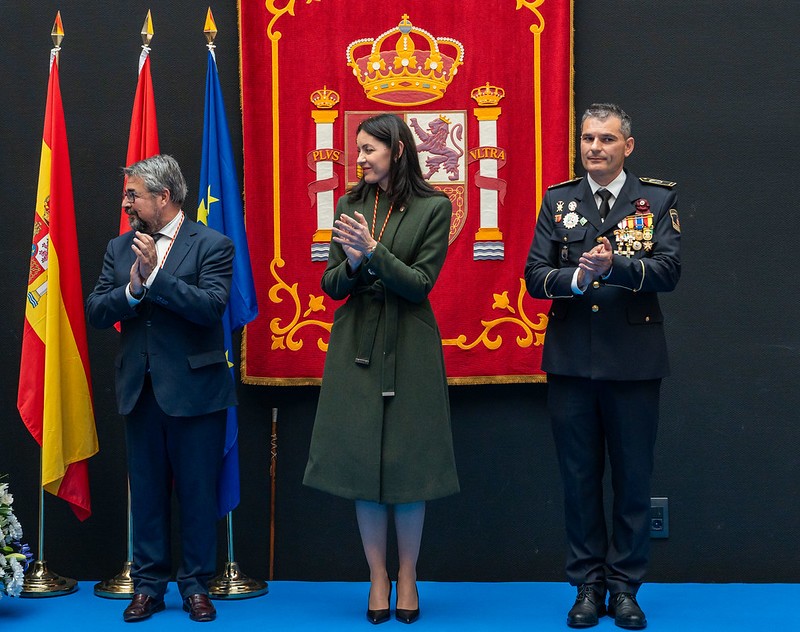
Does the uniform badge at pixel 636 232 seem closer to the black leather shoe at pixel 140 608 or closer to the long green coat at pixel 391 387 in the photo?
the long green coat at pixel 391 387

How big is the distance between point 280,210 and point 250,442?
0.99 m

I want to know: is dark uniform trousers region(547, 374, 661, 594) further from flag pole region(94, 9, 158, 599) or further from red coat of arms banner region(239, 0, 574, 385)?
flag pole region(94, 9, 158, 599)

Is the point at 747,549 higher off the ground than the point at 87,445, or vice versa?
the point at 87,445

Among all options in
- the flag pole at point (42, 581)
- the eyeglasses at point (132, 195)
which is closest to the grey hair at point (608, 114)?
the eyeglasses at point (132, 195)

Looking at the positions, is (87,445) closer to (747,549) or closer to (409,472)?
(409,472)

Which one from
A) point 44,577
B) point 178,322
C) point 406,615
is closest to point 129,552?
point 44,577

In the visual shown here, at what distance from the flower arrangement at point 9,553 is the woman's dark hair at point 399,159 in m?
1.82

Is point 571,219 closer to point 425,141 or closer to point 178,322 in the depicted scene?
point 425,141

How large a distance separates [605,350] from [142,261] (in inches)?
61.1

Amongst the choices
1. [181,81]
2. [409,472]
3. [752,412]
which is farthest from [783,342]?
[181,81]

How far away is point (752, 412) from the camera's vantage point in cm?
397

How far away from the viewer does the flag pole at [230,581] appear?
12.3 ft

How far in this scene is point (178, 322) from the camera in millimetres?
3402

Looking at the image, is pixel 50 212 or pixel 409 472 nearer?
pixel 409 472
